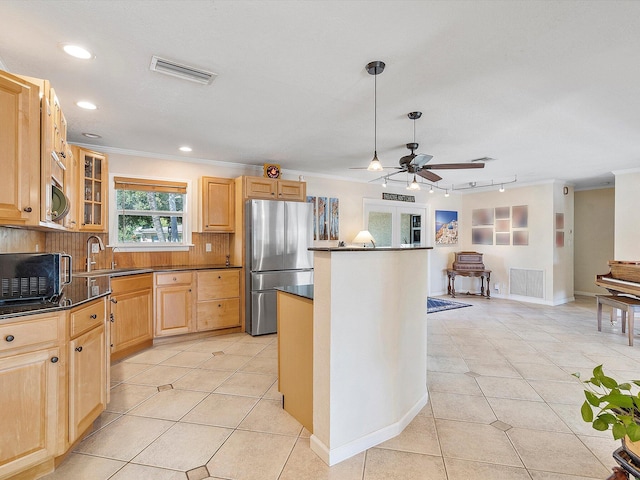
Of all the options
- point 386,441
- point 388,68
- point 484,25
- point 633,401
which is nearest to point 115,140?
point 388,68

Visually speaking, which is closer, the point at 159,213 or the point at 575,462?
the point at 575,462

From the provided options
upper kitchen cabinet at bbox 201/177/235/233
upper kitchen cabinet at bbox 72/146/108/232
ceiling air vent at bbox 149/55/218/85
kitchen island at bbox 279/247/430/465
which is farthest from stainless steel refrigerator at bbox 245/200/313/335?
kitchen island at bbox 279/247/430/465

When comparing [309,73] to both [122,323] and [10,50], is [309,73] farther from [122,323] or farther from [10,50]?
[122,323]

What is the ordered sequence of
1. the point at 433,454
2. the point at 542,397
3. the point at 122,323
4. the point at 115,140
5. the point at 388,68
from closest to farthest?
the point at 433,454 < the point at 388,68 < the point at 542,397 < the point at 122,323 < the point at 115,140

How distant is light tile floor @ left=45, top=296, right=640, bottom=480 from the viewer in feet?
5.92

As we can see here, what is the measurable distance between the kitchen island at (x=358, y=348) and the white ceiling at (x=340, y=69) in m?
1.27

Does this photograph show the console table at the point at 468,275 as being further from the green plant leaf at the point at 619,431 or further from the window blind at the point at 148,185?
the green plant leaf at the point at 619,431

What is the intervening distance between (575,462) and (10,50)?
422 cm

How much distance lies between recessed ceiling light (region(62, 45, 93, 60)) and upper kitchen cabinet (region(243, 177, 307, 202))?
246cm

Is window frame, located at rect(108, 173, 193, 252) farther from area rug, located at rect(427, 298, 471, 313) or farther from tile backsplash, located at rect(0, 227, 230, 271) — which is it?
area rug, located at rect(427, 298, 471, 313)

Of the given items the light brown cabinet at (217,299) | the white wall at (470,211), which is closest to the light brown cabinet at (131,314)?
the light brown cabinet at (217,299)

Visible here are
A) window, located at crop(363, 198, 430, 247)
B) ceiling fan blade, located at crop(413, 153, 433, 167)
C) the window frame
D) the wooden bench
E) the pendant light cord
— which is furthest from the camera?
A: window, located at crop(363, 198, 430, 247)

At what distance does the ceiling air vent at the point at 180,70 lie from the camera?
219cm

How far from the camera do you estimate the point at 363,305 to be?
195cm
